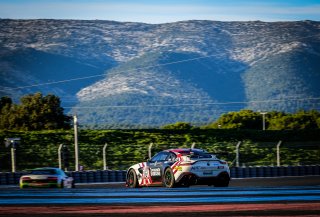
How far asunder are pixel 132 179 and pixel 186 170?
104 inches

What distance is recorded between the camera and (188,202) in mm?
12109

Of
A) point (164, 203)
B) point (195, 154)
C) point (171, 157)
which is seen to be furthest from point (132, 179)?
point (164, 203)

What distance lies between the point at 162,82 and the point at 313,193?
182142 millimetres

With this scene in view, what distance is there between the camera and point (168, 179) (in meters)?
19.9

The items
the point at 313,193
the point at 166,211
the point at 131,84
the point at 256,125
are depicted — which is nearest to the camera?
the point at 166,211

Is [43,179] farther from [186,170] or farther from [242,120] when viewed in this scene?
[242,120]

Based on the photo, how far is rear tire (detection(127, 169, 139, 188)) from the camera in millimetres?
21469

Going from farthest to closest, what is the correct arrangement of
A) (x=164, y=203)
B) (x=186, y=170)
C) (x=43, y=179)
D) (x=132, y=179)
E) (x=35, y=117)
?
1. (x=35, y=117)
2. (x=43, y=179)
3. (x=132, y=179)
4. (x=186, y=170)
5. (x=164, y=203)

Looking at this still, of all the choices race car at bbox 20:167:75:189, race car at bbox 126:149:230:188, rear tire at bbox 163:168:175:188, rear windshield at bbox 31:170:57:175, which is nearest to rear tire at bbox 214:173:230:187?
race car at bbox 126:149:230:188

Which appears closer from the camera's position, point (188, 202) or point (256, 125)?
point (188, 202)

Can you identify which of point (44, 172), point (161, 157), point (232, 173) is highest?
point (161, 157)

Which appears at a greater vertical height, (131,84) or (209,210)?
(131,84)

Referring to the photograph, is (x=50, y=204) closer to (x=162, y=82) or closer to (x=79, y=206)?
(x=79, y=206)

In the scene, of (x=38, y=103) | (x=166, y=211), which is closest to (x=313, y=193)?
(x=166, y=211)
